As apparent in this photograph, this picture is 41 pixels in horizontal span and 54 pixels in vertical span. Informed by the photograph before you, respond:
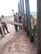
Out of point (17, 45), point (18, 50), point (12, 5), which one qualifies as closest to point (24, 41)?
point (17, 45)

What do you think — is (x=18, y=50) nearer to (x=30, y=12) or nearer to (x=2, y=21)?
(x=30, y=12)

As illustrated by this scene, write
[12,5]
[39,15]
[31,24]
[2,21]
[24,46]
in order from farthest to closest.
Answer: [12,5] → [2,21] → [31,24] → [24,46] → [39,15]

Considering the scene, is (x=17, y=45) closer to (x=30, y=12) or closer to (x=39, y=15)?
(x=30, y=12)

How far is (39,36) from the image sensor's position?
3797mm

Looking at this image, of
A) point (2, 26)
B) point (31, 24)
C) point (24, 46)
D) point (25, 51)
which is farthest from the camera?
point (2, 26)

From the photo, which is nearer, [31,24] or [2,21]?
[31,24]

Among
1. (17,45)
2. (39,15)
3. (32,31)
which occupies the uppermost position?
(39,15)

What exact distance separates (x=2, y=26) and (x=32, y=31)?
120 inches

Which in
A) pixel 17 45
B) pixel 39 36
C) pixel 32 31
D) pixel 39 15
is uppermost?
pixel 39 15

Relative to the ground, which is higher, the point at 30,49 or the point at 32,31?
the point at 32,31

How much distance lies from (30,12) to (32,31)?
820mm

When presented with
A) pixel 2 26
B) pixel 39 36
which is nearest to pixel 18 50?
pixel 39 36

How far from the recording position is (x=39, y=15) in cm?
362

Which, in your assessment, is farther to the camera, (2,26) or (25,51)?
(2,26)
